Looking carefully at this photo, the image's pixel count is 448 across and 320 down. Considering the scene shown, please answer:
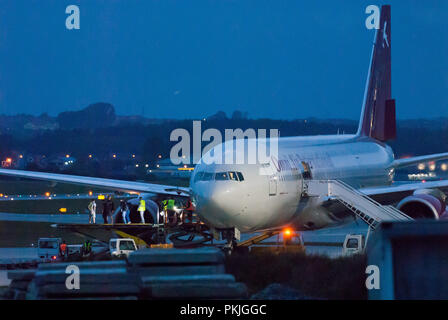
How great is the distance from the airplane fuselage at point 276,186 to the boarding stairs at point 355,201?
38 centimetres

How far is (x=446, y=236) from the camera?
18016 mm

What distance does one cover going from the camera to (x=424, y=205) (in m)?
34.9

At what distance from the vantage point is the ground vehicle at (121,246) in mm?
33031

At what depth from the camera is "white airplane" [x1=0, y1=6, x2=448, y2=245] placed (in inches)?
1183

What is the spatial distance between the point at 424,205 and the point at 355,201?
3.55 m

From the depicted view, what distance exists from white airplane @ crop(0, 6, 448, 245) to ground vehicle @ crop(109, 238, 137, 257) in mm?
3747

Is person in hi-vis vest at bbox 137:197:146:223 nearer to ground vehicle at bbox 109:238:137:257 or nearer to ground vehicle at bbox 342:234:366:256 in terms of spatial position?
ground vehicle at bbox 109:238:137:257

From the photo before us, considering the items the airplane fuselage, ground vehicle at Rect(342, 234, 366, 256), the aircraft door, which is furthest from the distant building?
the aircraft door

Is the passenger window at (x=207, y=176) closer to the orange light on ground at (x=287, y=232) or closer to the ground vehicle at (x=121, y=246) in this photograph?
the ground vehicle at (x=121, y=246)

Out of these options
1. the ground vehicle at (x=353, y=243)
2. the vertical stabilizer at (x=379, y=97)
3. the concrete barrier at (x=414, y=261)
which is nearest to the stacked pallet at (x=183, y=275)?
the concrete barrier at (x=414, y=261)

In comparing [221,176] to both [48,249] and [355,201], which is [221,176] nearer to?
[355,201]

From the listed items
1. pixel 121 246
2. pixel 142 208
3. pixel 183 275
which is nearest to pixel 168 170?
pixel 142 208
